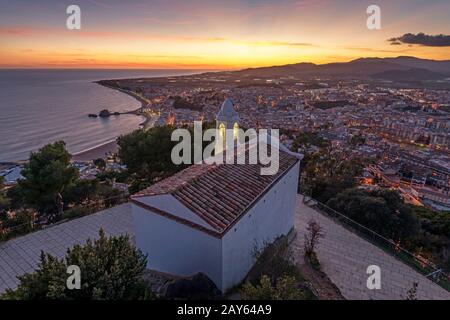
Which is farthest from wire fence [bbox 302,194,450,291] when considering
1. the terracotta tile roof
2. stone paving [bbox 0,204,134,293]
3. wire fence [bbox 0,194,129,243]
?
wire fence [bbox 0,194,129,243]

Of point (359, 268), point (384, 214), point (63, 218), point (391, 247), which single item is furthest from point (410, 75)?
point (63, 218)

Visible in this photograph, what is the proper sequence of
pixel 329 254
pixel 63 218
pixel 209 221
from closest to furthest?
pixel 209 221 < pixel 329 254 < pixel 63 218

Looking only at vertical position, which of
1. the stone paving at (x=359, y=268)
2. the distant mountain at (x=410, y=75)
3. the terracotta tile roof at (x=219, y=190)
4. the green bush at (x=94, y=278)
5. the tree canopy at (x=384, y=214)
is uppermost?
the distant mountain at (x=410, y=75)

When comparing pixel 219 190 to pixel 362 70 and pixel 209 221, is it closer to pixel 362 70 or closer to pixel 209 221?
pixel 209 221

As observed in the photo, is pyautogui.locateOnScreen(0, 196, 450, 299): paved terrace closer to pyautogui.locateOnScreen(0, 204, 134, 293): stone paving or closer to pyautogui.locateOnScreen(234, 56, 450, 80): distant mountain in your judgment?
pyautogui.locateOnScreen(0, 204, 134, 293): stone paving

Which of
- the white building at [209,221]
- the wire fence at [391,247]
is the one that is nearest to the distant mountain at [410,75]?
the wire fence at [391,247]

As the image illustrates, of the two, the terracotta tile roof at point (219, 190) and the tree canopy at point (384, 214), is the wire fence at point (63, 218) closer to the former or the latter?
the terracotta tile roof at point (219, 190)
